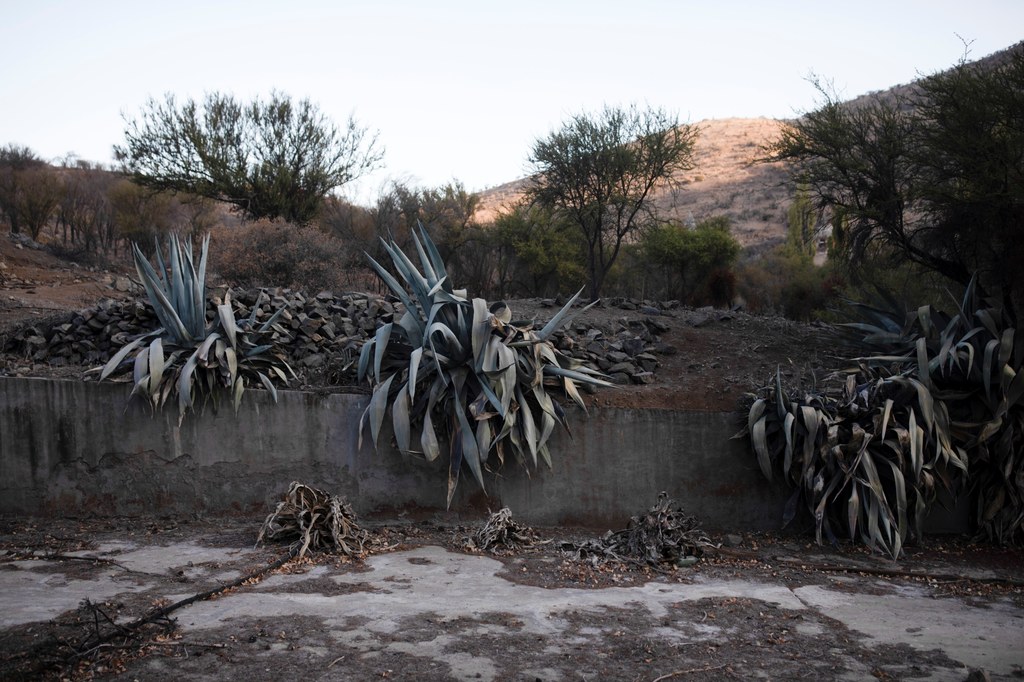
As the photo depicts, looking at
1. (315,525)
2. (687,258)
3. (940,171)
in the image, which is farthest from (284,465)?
(687,258)

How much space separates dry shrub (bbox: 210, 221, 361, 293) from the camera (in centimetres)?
1475

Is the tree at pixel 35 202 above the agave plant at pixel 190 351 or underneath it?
above

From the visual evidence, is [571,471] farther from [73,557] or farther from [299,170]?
[299,170]

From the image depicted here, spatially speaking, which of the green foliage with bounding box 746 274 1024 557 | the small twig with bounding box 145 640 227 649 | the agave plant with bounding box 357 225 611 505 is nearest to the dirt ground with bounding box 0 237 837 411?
the agave plant with bounding box 357 225 611 505

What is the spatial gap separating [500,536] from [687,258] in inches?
725

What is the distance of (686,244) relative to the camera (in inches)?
965

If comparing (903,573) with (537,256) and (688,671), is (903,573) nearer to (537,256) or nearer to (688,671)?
(688,671)

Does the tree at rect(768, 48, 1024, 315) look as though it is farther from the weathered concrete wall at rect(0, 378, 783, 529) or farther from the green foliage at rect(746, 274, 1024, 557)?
the weathered concrete wall at rect(0, 378, 783, 529)

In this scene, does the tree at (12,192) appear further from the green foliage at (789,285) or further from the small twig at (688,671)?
the small twig at (688,671)

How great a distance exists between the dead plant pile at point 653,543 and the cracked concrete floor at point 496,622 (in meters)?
0.30

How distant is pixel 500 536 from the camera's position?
7.39 m

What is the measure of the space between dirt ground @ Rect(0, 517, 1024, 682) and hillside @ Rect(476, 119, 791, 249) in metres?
27.0

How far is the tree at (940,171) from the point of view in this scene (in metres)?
9.21

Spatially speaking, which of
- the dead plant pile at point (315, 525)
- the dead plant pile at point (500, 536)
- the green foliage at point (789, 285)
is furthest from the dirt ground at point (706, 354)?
the green foliage at point (789, 285)
